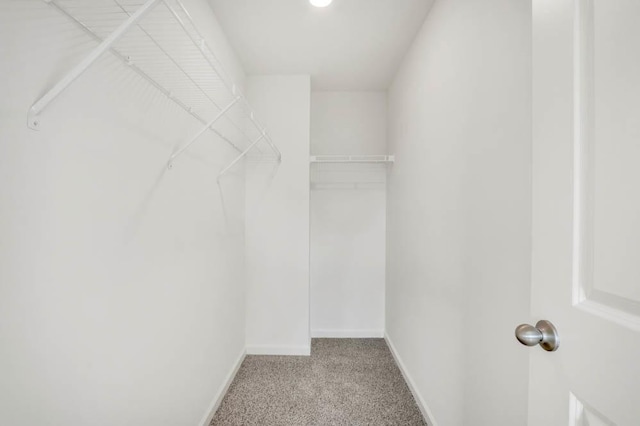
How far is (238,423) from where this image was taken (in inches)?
70.4

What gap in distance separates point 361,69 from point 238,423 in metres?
2.87

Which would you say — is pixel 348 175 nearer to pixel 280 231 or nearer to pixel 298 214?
pixel 298 214

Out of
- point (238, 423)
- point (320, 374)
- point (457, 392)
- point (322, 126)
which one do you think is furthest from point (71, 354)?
point (322, 126)

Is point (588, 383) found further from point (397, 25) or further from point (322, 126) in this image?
point (322, 126)

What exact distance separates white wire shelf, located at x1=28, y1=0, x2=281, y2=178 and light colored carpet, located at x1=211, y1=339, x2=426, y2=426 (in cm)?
160

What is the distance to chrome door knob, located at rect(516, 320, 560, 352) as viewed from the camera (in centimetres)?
60

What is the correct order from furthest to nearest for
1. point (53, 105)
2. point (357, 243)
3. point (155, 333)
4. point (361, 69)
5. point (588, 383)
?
point (357, 243), point (361, 69), point (155, 333), point (53, 105), point (588, 383)

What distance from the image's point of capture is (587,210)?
54 centimetres

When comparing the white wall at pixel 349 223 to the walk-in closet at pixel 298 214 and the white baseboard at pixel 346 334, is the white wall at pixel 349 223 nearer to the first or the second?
the white baseboard at pixel 346 334

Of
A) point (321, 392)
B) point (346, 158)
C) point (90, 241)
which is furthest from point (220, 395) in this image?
point (346, 158)

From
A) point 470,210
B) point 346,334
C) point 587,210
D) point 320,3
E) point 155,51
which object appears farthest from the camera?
point 346,334

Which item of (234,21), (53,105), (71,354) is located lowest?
(71,354)

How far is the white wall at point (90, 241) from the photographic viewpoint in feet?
2.06

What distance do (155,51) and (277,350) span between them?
2447mm
